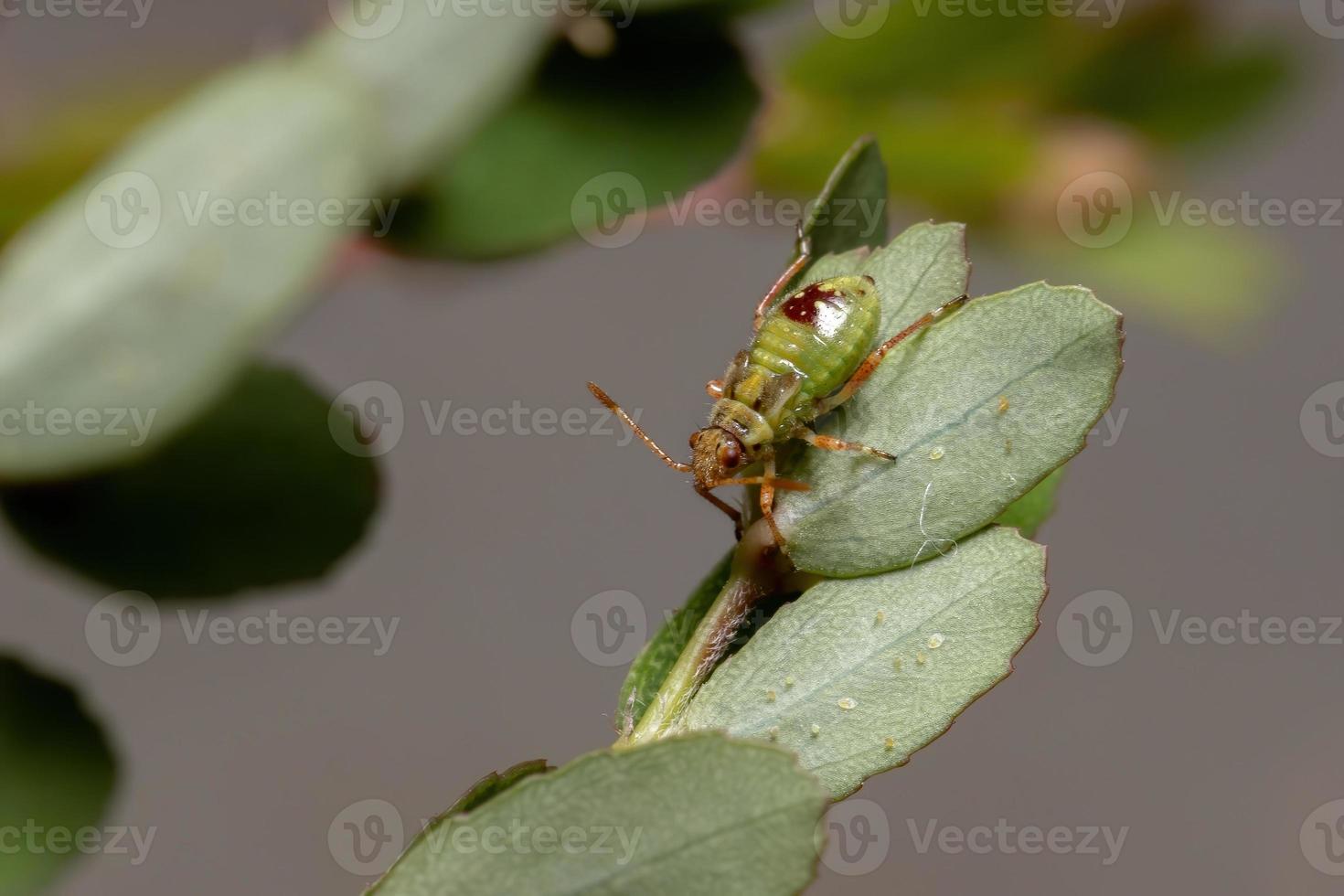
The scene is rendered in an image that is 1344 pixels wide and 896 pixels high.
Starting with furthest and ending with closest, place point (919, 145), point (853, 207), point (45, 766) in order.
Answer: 1. point (919, 145)
2. point (45, 766)
3. point (853, 207)

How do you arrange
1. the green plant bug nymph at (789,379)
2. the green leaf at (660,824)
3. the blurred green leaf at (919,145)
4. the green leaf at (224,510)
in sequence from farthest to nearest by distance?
the blurred green leaf at (919,145)
the green leaf at (224,510)
the green plant bug nymph at (789,379)
the green leaf at (660,824)

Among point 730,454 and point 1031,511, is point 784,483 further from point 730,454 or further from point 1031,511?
point 1031,511

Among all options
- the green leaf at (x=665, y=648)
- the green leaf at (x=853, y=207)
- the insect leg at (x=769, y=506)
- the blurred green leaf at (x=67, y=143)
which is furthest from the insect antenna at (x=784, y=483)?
the blurred green leaf at (x=67, y=143)

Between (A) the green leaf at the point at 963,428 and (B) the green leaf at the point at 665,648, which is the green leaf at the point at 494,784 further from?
(A) the green leaf at the point at 963,428

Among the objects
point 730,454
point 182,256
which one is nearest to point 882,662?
→ point 730,454

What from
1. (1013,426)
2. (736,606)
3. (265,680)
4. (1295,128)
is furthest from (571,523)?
(1295,128)
